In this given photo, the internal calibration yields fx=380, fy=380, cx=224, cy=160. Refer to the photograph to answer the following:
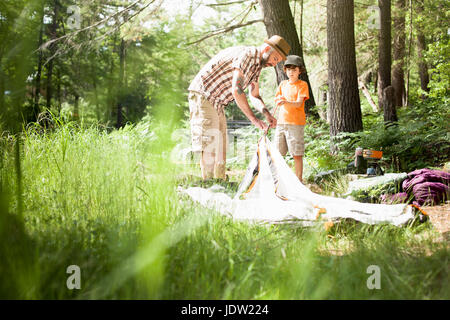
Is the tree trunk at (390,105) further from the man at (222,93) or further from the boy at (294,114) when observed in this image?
the man at (222,93)

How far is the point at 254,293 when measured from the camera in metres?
1.74

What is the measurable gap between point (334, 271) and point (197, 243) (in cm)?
74

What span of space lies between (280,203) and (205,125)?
4.41 feet

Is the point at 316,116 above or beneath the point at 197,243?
above

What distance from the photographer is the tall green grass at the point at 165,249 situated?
166cm

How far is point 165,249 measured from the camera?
191 centimetres

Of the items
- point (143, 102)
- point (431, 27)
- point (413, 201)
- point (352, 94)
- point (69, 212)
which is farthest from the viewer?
point (143, 102)

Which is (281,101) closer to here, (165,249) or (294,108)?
(294,108)

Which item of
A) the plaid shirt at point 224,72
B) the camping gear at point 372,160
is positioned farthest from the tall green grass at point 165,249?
the camping gear at point 372,160

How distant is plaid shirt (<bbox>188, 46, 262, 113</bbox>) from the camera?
372 centimetres

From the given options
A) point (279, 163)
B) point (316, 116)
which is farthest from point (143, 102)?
point (279, 163)

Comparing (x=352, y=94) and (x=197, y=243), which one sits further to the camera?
(x=352, y=94)

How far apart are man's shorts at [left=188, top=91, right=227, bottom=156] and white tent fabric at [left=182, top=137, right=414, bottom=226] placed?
620 mm
